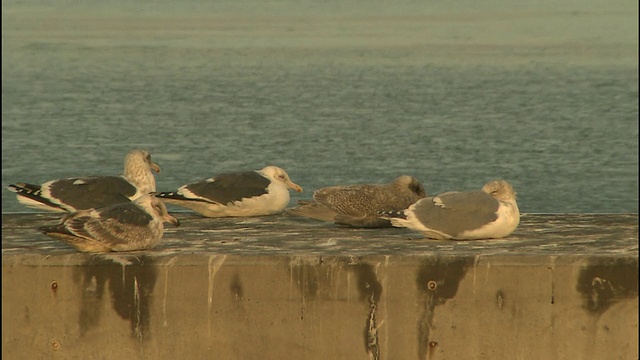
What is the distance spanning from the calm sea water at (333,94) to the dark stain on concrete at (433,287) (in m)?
10.1

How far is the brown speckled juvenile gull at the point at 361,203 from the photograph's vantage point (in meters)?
11.7

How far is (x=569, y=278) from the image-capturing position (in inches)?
366

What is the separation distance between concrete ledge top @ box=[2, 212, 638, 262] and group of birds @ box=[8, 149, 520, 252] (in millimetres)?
113

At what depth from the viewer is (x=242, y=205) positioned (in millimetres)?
12461

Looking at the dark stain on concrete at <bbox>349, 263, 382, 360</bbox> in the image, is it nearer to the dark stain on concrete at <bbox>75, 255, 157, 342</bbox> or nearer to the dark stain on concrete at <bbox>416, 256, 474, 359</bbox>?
the dark stain on concrete at <bbox>416, 256, 474, 359</bbox>

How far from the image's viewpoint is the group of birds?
9.96 meters

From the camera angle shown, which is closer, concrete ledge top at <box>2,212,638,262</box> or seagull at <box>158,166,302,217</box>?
concrete ledge top at <box>2,212,638,262</box>

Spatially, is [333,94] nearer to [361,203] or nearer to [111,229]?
[361,203]

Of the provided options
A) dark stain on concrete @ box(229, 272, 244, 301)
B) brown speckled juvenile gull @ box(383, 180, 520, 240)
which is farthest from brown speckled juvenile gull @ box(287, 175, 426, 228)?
dark stain on concrete @ box(229, 272, 244, 301)

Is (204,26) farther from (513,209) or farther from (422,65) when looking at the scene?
(513,209)

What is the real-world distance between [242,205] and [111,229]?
2.70 m

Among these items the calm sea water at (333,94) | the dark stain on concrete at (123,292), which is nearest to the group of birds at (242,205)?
the dark stain on concrete at (123,292)

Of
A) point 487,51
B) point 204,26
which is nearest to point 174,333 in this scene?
point 487,51

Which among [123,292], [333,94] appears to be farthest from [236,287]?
[333,94]
